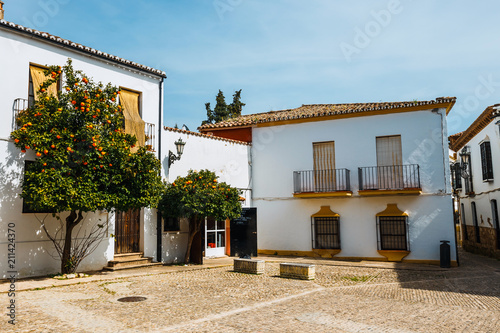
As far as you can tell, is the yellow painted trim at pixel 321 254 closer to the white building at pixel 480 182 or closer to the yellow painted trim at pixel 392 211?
the yellow painted trim at pixel 392 211

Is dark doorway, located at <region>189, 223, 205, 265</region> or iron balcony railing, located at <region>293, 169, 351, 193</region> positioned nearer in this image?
dark doorway, located at <region>189, 223, 205, 265</region>

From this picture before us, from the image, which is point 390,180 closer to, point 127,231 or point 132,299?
point 127,231

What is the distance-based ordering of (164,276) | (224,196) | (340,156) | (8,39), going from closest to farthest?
(8,39), (164,276), (224,196), (340,156)

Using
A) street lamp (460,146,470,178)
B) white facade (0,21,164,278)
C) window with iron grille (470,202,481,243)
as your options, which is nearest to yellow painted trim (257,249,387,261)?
white facade (0,21,164,278)

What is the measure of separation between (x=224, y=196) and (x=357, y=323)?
7125 millimetres

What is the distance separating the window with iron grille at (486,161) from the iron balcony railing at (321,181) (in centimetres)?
625

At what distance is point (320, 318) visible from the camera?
6711mm

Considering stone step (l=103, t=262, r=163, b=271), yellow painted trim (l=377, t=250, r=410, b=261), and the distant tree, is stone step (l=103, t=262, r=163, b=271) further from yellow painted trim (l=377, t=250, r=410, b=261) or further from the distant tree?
the distant tree

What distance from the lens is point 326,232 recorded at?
53.4 ft

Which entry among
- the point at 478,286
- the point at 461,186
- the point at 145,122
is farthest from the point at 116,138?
the point at 461,186

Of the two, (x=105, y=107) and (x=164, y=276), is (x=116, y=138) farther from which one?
(x=164, y=276)

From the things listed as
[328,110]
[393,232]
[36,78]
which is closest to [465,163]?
[393,232]

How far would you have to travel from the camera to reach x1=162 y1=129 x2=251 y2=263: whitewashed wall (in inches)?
538

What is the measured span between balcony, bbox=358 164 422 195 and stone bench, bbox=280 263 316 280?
546 cm
